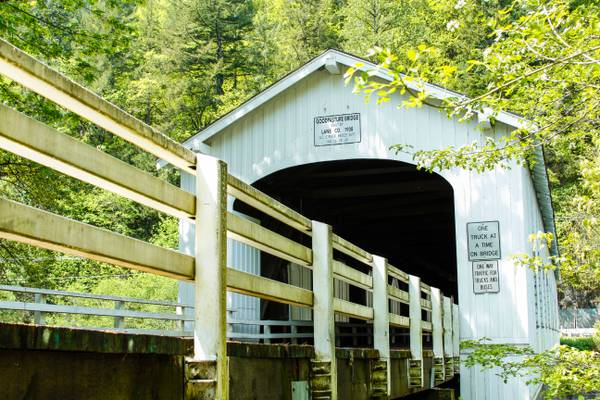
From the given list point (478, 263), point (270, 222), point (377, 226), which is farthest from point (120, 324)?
point (377, 226)

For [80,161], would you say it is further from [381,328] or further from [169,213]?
[381,328]

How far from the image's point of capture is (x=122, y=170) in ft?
10.0

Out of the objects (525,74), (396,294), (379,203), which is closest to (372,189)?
(379,203)

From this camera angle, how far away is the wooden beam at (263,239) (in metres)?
4.11

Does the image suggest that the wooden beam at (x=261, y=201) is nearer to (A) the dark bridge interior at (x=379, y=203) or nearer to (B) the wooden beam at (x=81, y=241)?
(B) the wooden beam at (x=81, y=241)

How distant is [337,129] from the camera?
49.2 ft

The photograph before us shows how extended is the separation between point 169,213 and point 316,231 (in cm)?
215

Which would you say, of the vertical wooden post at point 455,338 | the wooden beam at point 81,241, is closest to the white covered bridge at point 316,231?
the wooden beam at point 81,241

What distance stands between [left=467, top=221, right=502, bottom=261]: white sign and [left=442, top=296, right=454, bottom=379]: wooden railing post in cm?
180

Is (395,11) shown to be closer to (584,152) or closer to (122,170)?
(584,152)

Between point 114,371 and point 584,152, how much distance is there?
149ft

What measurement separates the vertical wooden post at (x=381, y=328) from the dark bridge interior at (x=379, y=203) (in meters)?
8.25

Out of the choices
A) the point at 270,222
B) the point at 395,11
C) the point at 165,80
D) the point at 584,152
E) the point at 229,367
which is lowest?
the point at 229,367

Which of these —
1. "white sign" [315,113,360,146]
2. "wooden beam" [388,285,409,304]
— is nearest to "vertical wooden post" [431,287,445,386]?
"wooden beam" [388,285,409,304]
